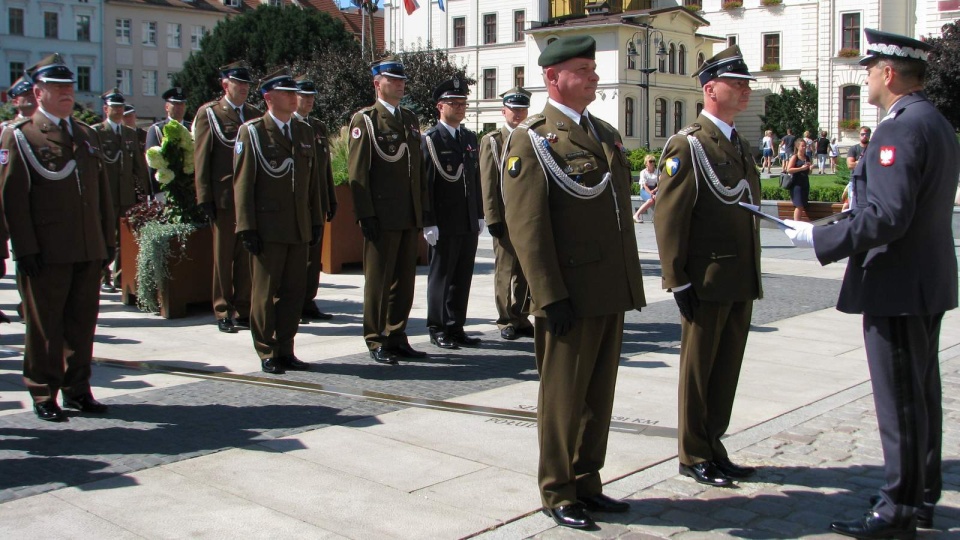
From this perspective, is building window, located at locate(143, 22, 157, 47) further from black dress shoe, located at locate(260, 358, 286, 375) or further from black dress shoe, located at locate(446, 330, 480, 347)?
black dress shoe, located at locate(260, 358, 286, 375)

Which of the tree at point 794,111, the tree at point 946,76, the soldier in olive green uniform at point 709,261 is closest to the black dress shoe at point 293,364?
the soldier in olive green uniform at point 709,261

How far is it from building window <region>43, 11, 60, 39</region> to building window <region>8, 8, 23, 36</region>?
5.08 ft

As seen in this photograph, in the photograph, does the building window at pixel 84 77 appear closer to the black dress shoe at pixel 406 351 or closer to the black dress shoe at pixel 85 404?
the black dress shoe at pixel 406 351

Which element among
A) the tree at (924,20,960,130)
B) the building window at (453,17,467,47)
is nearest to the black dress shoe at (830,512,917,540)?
the tree at (924,20,960,130)

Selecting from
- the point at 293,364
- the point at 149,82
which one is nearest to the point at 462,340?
the point at 293,364

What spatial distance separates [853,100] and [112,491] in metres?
61.5

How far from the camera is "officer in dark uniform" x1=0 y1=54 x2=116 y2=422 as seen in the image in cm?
639

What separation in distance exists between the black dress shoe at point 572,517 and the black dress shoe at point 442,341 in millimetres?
4233

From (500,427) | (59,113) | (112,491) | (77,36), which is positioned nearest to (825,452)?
(500,427)

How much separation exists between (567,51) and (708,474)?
7.21ft

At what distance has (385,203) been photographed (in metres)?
8.29

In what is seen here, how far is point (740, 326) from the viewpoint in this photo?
5.39 m

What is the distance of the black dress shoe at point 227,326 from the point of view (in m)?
9.55

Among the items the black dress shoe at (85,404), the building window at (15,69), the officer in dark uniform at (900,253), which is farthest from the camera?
the building window at (15,69)
